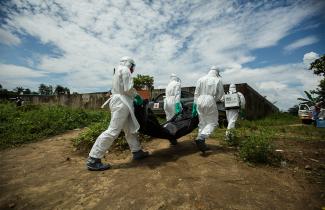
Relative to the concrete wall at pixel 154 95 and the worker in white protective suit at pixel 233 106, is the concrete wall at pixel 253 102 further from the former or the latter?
the worker in white protective suit at pixel 233 106

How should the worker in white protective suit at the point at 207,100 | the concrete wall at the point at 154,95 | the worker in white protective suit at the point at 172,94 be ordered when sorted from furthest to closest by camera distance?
the concrete wall at the point at 154,95
the worker in white protective suit at the point at 172,94
the worker in white protective suit at the point at 207,100

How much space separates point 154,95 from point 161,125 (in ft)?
23.3

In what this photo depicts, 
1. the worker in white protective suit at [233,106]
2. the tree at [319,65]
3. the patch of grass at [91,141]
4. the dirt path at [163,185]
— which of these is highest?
the tree at [319,65]

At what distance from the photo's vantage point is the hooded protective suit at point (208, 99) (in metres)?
4.67

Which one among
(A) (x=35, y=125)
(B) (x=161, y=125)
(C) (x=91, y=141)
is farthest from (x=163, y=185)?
(A) (x=35, y=125)

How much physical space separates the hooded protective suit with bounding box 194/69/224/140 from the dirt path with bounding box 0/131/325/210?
26.5 inches

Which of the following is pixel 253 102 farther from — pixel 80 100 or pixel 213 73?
pixel 80 100

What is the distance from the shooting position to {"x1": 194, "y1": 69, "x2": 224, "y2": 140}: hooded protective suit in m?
4.67

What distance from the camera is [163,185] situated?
299cm

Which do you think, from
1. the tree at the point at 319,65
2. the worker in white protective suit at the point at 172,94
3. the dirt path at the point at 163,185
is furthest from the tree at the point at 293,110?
the dirt path at the point at 163,185

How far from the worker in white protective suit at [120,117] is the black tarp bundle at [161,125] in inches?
5.8

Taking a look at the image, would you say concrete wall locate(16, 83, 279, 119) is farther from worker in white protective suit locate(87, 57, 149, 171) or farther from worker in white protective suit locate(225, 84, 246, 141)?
worker in white protective suit locate(87, 57, 149, 171)

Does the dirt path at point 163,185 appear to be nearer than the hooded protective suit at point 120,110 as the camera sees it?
Yes

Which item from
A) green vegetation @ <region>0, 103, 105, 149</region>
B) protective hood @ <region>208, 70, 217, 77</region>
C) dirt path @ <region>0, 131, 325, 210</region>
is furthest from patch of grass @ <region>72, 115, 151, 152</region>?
protective hood @ <region>208, 70, 217, 77</region>
